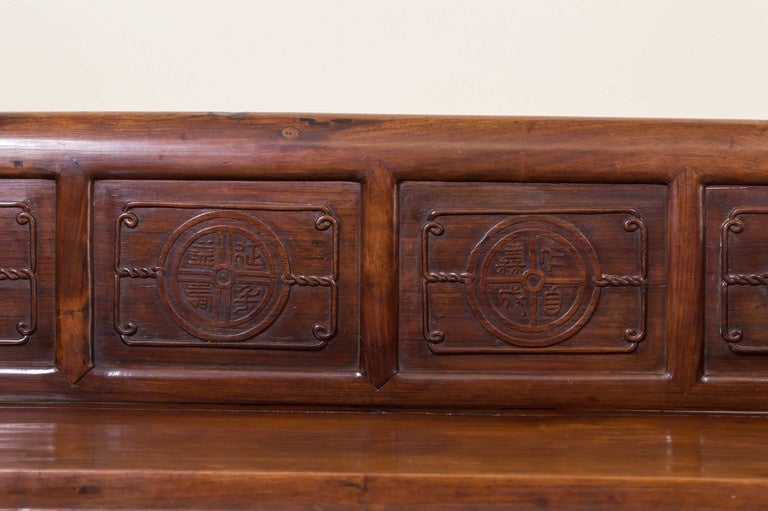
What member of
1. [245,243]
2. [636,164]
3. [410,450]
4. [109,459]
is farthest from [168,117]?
[636,164]

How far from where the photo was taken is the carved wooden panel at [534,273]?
1.51 metres

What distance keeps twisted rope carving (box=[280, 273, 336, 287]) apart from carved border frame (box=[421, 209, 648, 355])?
172 mm

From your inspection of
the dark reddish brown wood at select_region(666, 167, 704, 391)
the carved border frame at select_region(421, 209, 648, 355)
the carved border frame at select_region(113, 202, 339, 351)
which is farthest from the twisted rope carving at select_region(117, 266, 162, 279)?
the dark reddish brown wood at select_region(666, 167, 704, 391)

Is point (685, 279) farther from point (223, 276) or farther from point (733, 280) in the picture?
point (223, 276)

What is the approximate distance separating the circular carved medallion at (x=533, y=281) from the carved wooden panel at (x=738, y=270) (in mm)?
217

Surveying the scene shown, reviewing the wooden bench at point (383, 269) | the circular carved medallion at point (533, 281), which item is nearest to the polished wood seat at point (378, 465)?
the wooden bench at point (383, 269)

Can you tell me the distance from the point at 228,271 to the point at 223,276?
0.5 inches

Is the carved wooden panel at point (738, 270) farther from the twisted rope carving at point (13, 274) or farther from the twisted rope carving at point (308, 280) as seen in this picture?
the twisted rope carving at point (13, 274)

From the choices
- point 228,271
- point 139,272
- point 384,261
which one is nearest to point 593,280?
point 384,261

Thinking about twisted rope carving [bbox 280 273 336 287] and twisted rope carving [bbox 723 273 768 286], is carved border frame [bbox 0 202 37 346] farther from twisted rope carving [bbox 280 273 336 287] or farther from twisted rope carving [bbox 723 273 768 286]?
twisted rope carving [bbox 723 273 768 286]

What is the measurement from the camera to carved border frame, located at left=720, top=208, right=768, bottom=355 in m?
1.50

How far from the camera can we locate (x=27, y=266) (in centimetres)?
154

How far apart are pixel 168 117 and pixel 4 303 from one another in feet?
1.50

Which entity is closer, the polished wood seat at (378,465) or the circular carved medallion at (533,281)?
the polished wood seat at (378,465)
